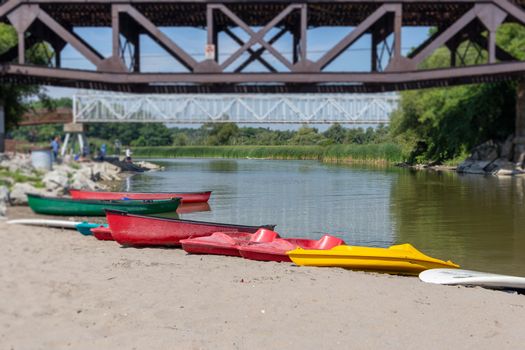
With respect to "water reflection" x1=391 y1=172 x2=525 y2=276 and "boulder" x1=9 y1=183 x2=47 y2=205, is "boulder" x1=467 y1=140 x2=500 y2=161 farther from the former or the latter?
"boulder" x1=9 y1=183 x2=47 y2=205

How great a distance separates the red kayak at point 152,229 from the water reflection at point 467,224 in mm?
4497

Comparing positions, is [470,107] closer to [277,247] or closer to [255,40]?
[255,40]

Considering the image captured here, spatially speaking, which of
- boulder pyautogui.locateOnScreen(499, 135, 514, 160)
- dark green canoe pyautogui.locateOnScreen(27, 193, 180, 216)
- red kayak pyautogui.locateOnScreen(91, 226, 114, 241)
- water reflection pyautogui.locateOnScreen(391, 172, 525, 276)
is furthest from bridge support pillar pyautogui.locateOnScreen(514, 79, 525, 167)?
red kayak pyautogui.locateOnScreen(91, 226, 114, 241)

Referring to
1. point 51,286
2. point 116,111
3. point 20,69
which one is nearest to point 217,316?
point 51,286

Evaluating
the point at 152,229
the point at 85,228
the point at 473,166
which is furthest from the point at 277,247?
the point at 473,166

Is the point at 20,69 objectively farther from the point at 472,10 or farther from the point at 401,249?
the point at 401,249

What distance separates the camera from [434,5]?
3150 centimetres

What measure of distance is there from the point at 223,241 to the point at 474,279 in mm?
4935

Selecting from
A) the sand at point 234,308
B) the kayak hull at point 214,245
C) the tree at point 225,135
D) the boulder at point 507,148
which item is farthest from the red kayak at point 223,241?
the tree at point 225,135

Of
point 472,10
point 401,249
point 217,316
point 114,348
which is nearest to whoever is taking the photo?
point 114,348

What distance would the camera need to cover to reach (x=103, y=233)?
529 inches

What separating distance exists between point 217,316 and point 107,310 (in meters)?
1.36

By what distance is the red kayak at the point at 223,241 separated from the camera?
1142cm

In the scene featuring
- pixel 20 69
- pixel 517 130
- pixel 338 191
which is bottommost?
pixel 338 191
